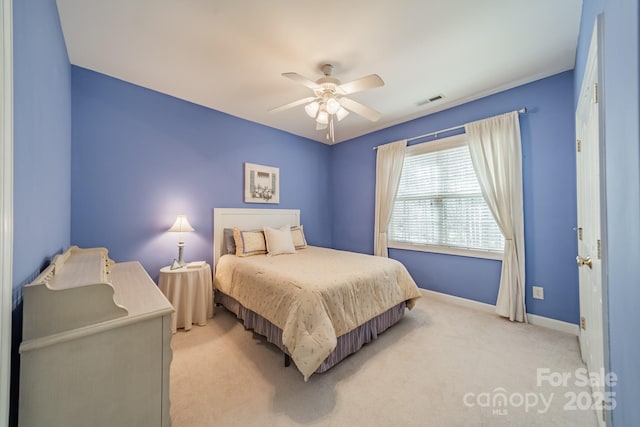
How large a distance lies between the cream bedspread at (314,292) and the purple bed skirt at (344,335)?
138 millimetres

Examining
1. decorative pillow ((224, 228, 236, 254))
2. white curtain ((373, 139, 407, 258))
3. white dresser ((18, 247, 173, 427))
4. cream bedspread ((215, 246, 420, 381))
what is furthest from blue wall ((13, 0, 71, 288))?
white curtain ((373, 139, 407, 258))

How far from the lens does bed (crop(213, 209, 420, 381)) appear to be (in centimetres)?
163

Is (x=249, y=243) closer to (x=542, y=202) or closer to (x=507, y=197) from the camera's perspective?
(x=507, y=197)

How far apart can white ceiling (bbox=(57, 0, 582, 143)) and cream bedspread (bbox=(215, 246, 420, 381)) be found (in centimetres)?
195

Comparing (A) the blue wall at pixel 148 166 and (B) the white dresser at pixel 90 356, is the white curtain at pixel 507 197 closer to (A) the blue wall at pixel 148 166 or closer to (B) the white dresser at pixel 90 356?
(A) the blue wall at pixel 148 166

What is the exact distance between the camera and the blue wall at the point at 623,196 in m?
0.65

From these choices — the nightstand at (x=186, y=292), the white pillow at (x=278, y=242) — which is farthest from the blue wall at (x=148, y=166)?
the white pillow at (x=278, y=242)

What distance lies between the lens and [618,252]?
832 millimetres

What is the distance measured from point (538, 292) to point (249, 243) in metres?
3.30

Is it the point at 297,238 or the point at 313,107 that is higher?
the point at 313,107

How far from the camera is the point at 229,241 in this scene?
3.08 m

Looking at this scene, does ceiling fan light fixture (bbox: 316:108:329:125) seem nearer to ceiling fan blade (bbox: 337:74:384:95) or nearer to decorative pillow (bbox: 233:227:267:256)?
ceiling fan blade (bbox: 337:74:384:95)

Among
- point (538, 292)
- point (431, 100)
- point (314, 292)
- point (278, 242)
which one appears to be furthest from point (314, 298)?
point (431, 100)

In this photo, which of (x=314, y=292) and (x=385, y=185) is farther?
(x=385, y=185)
